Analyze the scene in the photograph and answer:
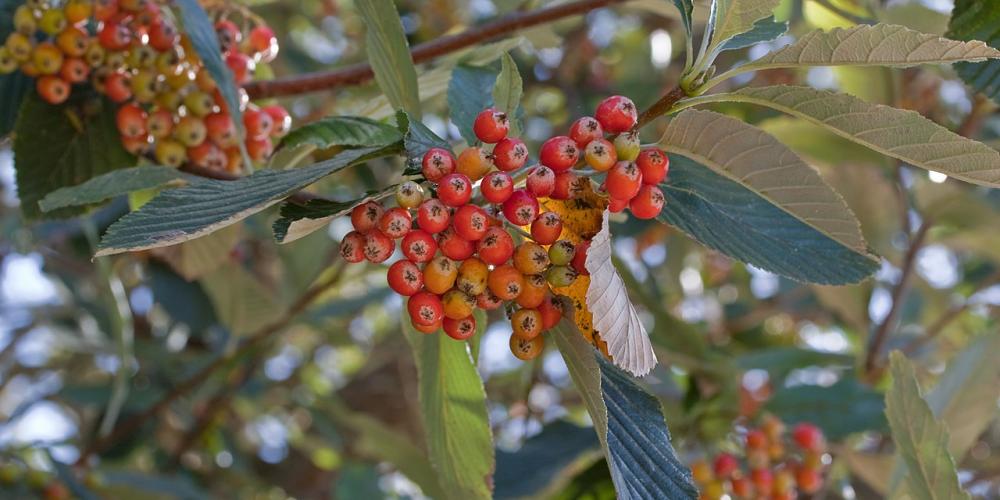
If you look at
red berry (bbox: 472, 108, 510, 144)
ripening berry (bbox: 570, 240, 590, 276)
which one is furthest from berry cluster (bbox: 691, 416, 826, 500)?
red berry (bbox: 472, 108, 510, 144)

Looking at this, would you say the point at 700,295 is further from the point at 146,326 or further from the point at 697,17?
the point at 697,17

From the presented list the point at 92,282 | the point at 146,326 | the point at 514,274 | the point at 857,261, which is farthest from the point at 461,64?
the point at 146,326

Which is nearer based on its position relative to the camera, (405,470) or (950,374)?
(950,374)

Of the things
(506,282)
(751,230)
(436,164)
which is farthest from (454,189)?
(751,230)

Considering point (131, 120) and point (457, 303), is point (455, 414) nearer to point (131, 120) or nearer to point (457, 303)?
point (457, 303)

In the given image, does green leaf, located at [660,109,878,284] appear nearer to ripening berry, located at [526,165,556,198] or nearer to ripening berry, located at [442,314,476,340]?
ripening berry, located at [526,165,556,198]
